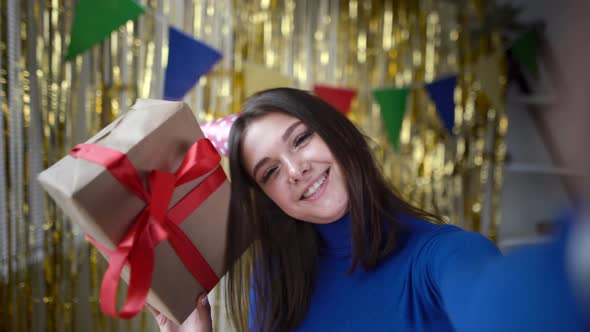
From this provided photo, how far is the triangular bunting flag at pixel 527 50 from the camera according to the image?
2170 mm

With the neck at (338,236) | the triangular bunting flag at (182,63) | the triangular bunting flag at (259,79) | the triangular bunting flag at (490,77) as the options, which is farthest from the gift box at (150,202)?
the triangular bunting flag at (490,77)

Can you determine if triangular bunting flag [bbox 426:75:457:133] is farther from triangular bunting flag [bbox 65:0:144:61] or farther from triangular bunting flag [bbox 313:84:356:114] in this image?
triangular bunting flag [bbox 65:0:144:61]

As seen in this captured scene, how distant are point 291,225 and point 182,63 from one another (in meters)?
0.54

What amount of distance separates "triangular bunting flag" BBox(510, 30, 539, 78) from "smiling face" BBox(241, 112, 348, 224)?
74.8 inches

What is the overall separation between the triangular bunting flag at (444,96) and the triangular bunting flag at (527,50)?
60 centimetres

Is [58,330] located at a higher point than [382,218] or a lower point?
lower

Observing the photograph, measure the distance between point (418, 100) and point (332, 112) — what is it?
163 cm

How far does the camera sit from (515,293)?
12.9 inches

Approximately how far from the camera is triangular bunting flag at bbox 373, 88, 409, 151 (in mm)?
1768

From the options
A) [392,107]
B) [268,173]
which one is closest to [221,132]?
[268,173]

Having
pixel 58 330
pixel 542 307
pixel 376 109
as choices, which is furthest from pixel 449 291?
pixel 376 109

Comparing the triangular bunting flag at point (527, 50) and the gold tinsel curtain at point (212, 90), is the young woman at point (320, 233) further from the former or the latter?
the triangular bunting flag at point (527, 50)

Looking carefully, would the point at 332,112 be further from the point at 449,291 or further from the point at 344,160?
the point at 449,291

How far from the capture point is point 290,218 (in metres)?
0.79
